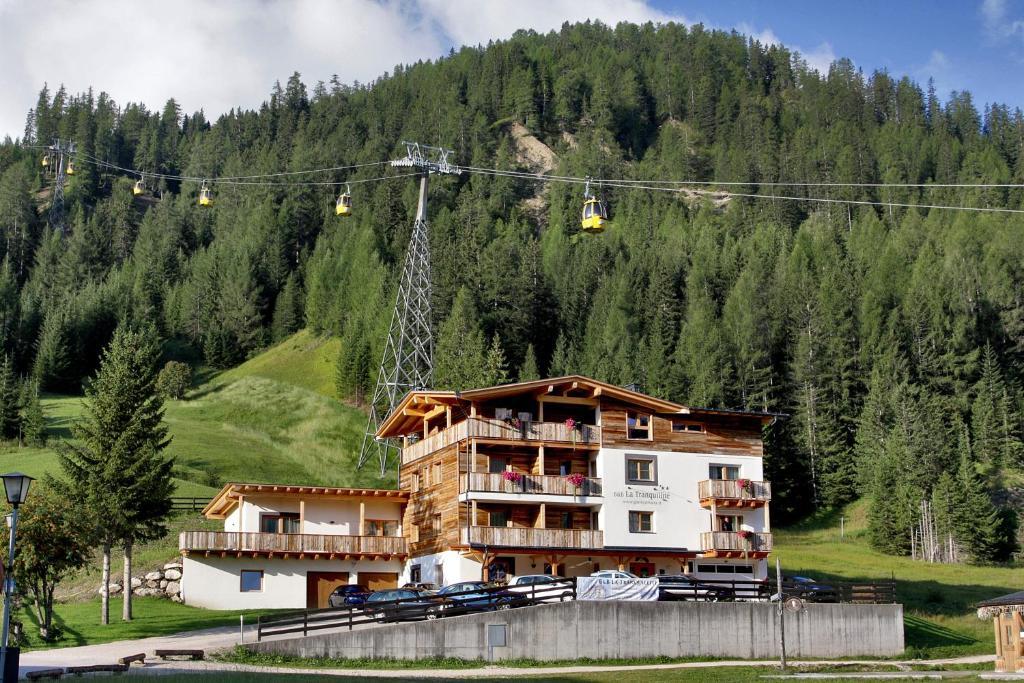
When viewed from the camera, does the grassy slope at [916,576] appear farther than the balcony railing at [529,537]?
No

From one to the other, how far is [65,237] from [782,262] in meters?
105

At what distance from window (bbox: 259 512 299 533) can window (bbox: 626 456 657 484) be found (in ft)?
55.9

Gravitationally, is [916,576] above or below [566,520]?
below

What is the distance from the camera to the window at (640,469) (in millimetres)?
53688

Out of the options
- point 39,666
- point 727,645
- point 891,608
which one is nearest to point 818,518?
point 891,608

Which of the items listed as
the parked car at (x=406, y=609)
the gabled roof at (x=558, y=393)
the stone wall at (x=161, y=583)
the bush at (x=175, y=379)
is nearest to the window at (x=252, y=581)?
the stone wall at (x=161, y=583)

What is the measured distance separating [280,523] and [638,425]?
Answer: 61.6 ft

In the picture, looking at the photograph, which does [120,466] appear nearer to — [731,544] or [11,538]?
[11,538]

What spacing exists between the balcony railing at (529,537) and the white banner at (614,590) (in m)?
10.3

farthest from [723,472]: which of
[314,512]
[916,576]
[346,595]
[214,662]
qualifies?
[214,662]

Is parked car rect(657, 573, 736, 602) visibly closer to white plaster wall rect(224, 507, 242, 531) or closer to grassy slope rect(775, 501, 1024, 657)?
grassy slope rect(775, 501, 1024, 657)

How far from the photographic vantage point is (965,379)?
94.2 m

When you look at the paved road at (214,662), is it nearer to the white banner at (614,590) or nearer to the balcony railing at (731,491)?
the white banner at (614,590)

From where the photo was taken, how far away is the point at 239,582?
5191 cm
